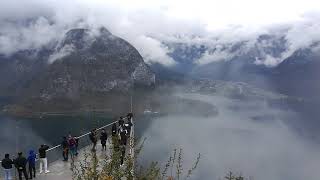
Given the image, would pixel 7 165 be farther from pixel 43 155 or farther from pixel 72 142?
pixel 72 142

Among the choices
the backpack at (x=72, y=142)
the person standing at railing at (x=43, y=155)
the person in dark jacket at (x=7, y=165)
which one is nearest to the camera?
the person in dark jacket at (x=7, y=165)

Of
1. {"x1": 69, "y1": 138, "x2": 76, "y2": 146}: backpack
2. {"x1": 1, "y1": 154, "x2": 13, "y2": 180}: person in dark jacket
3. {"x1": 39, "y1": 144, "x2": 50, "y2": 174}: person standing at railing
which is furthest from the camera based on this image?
{"x1": 69, "y1": 138, "x2": 76, "y2": 146}: backpack

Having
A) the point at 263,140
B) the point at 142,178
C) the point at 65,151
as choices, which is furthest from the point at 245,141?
the point at 142,178

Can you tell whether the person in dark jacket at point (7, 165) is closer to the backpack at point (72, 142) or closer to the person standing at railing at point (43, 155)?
the person standing at railing at point (43, 155)

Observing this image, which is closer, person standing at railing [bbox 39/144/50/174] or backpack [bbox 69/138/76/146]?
person standing at railing [bbox 39/144/50/174]

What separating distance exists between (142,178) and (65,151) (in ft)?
56.3

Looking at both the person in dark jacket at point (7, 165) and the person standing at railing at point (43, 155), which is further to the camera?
the person standing at railing at point (43, 155)

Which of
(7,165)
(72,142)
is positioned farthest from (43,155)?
(72,142)

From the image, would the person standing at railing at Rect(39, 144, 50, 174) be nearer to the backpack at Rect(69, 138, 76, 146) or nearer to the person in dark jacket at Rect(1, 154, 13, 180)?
the person in dark jacket at Rect(1, 154, 13, 180)

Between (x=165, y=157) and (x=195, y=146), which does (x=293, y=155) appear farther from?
(x=165, y=157)

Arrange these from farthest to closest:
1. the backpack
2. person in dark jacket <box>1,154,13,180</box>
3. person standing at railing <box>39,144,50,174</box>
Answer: the backpack < person standing at railing <box>39,144,50,174</box> < person in dark jacket <box>1,154,13,180</box>

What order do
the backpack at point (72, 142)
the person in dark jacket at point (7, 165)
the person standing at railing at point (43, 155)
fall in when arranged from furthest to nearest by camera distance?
1. the backpack at point (72, 142)
2. the person standing at railing at point (43, 155)
3. the person in dark jacket at point (7, 165)

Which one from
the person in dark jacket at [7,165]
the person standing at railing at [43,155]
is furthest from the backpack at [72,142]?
the person in dark jacket at [7,165]

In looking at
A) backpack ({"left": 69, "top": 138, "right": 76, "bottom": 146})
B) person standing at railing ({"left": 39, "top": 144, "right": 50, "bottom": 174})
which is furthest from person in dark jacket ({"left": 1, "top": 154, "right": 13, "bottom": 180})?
backpack ({"left": 69, "top": 138, "right": 76, "bottom": 146})
